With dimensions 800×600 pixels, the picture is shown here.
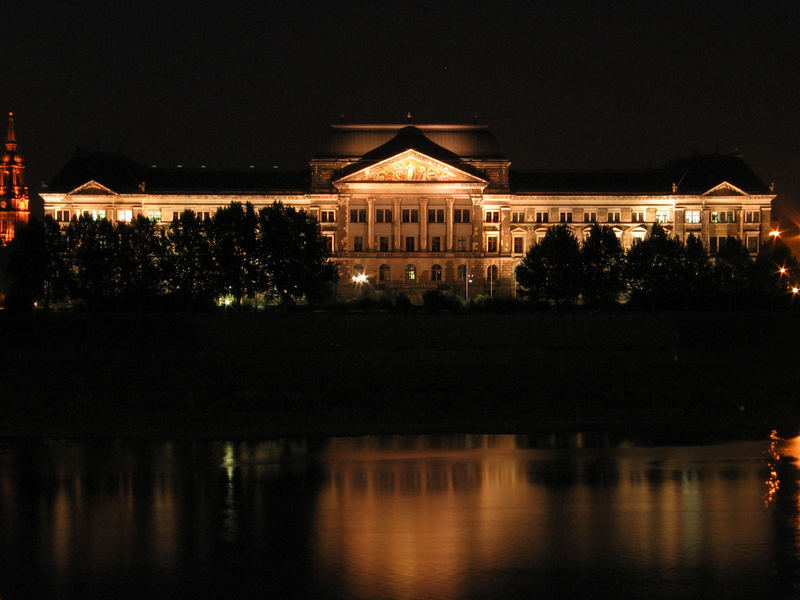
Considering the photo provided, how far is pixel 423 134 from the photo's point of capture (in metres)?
132

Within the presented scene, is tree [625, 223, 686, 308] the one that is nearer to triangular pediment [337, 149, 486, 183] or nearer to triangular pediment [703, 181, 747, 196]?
triangular pediment [337, 149, 486, 183]

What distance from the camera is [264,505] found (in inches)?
1235

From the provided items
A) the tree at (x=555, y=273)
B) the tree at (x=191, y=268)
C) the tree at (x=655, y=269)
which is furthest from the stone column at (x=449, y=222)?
the tree at (x=191, y=268)

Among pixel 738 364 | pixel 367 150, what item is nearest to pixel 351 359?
pixel 738 364

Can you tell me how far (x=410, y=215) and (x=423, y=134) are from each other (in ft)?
34.3

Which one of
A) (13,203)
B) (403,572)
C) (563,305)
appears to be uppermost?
(13,203)

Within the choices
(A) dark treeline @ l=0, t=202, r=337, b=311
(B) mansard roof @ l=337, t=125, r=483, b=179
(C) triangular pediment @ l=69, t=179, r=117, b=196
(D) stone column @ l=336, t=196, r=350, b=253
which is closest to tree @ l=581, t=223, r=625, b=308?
(A) dark treeline @ l=0, t=202, r=337, b=311

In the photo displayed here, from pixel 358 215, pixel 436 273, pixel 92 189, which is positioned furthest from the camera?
pixel 92 189

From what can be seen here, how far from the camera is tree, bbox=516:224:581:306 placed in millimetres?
100750


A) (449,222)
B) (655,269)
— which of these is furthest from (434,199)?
(655,269)

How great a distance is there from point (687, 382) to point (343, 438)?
2263 cm

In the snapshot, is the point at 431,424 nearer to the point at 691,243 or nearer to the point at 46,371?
the point at 46,371

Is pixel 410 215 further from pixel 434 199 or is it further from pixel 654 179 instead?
pixel 654 179

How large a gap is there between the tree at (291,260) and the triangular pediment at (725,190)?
51944 millimetres
